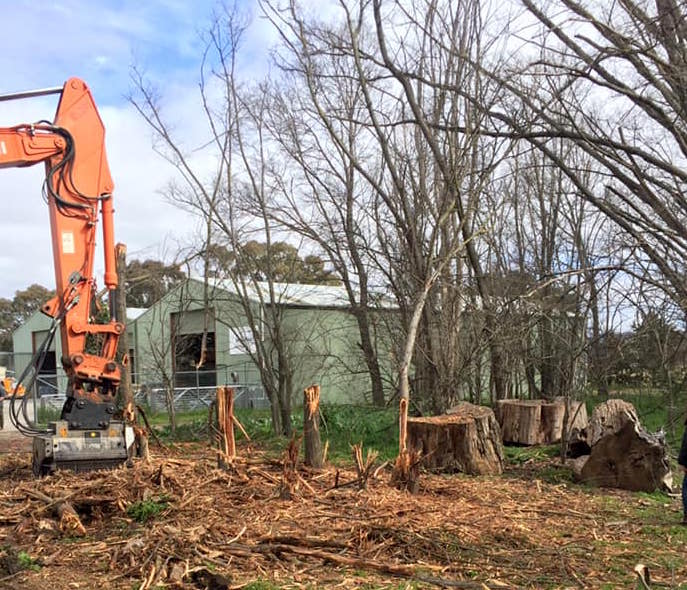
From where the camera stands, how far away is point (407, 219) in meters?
12.8

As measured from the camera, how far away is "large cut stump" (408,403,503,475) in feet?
31.2

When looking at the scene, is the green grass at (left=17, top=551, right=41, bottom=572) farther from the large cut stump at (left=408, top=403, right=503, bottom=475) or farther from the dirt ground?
the large cut stump at (left=408, top=403, right=503, bottom=475)

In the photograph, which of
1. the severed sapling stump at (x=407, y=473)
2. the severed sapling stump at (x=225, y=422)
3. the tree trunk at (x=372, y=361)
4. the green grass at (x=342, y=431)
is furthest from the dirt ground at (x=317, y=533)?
the tree trunk at (x=372, y=361)

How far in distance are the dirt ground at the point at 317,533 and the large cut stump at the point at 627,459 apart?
321 millimetres

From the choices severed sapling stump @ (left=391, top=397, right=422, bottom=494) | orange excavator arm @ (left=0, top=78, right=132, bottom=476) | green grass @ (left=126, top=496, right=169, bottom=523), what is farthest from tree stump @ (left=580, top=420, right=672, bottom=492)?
orange excavator arm @ (left=0, top=78, right=132, bottom=476)

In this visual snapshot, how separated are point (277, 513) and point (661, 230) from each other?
495cm

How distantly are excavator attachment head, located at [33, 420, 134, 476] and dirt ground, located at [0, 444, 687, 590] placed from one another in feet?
0.80

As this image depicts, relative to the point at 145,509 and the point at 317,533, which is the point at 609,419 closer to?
the point at 317,533

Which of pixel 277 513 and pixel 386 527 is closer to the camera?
pixel 386 527

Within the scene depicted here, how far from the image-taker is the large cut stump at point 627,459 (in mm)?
8641

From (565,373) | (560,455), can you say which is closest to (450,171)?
(565,373)

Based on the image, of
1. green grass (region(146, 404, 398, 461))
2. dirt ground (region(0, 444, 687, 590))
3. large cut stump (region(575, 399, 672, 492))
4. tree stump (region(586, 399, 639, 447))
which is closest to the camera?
dirt ground (region(0, 444, 687, 590))

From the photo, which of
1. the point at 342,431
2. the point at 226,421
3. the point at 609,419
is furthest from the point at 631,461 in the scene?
the point at 342,431

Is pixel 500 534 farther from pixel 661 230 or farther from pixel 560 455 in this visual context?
pixel 560 455
